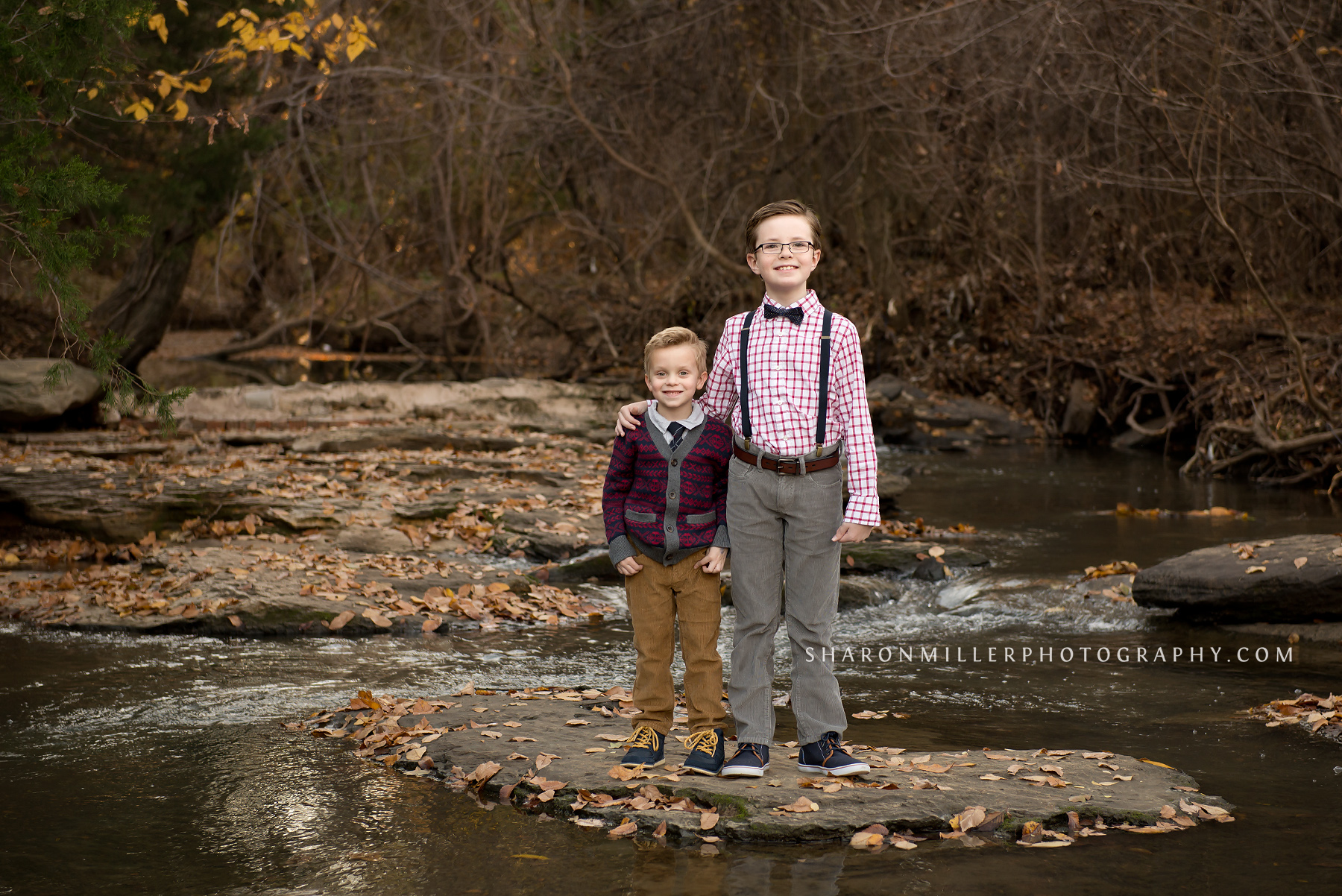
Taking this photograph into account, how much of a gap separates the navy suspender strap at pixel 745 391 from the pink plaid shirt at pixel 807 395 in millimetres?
15

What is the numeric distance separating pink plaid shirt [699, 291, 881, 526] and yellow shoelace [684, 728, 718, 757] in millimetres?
886

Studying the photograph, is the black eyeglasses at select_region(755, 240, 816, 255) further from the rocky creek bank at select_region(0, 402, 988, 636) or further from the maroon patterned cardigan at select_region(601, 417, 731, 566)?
the rocky creek bank at select_region(0, 402, 988, 636)

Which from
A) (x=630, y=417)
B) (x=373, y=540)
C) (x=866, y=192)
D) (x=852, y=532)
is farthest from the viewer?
(x=866, y=192)

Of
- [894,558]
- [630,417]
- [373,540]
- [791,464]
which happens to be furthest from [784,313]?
[373,540]

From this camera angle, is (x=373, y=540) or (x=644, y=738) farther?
(x=373, y=540)

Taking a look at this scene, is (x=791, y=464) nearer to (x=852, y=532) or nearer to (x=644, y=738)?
(x=852, y=532)

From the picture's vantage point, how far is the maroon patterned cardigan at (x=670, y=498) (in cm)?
429

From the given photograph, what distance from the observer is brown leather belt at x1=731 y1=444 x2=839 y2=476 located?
4129 mm

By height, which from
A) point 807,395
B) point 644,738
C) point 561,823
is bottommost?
point 561,823

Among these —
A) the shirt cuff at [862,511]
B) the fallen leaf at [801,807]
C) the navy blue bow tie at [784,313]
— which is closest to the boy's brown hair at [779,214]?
the navy blue bow tie at [784,313]

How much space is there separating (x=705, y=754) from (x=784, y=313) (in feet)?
4.94

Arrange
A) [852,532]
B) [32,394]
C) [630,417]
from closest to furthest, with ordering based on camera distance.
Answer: [852,532] < [630,417] < [32,394]

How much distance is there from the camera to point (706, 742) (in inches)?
171

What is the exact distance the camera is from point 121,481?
10.2 m
